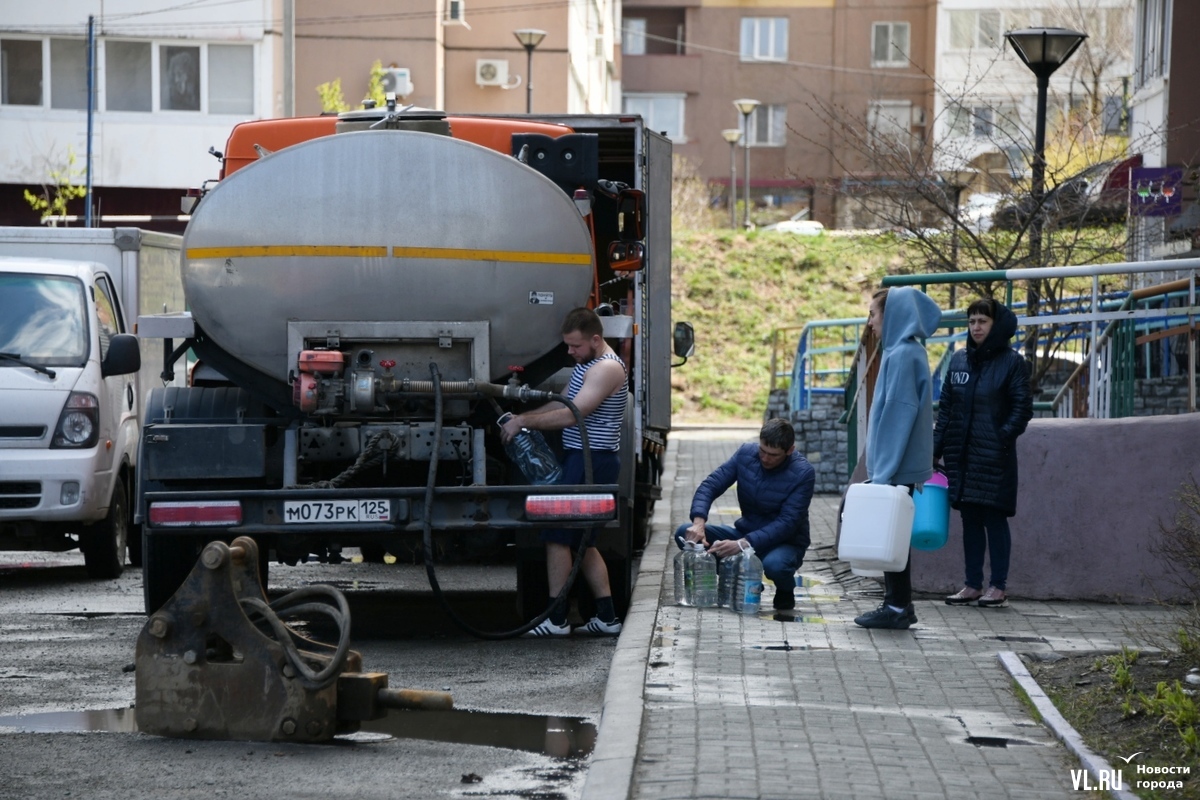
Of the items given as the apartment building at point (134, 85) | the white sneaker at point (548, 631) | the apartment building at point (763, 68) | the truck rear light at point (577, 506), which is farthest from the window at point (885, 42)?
the truck rear light at point (577, 506)

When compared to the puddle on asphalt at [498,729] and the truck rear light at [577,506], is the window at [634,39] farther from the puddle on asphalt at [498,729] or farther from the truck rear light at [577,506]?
the puddle on asphalt at [498,729]

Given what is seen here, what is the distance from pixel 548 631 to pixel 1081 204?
7258 millimetres

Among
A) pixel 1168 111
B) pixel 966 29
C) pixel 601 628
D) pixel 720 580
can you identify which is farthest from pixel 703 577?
pixel 966 29

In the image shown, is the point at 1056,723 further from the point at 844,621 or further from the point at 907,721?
the point at 844,621

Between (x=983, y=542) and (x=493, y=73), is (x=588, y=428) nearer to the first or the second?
(x=983, y=542)

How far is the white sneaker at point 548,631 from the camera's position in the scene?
8781 mm

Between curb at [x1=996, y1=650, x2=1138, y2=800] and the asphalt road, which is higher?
curb at [x1=996, y1=650, x2=1138, y2=800]

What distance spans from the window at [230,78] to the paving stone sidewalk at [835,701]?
27199 millimetres

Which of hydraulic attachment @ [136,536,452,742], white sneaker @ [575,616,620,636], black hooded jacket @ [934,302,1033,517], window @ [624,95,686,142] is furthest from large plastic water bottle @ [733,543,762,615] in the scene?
window @ [624,95,686,142]

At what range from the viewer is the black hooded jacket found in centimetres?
917

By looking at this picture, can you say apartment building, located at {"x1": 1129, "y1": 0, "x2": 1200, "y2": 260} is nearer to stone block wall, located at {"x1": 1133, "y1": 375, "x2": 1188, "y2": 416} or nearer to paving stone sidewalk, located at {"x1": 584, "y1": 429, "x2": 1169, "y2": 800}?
stone block wall, located at {"x1": 1133, "y1": 375, "x2": 1188, "y2": 416}

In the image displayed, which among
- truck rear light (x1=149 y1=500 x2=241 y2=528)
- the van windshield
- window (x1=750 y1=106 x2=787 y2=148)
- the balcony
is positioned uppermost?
the balcony

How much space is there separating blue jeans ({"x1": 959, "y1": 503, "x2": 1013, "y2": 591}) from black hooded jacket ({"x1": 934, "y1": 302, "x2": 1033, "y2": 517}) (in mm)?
83

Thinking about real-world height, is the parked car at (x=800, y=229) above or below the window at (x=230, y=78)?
below
